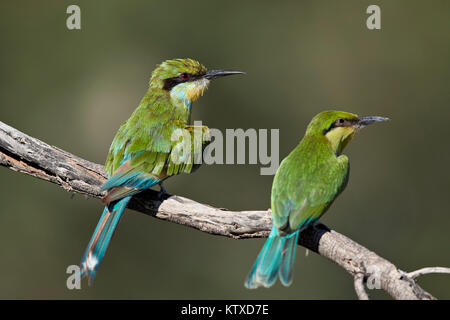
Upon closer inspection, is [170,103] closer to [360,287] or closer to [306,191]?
[306,191]

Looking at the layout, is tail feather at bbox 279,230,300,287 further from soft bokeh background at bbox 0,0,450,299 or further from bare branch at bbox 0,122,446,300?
soft bokeh background at bbox 0,0,450,299

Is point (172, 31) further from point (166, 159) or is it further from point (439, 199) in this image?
point (166, 159)

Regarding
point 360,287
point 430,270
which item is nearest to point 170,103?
point 360,287

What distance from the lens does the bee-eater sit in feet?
10.4

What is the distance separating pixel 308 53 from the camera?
7.78 meters

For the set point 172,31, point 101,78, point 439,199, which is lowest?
point 439,199

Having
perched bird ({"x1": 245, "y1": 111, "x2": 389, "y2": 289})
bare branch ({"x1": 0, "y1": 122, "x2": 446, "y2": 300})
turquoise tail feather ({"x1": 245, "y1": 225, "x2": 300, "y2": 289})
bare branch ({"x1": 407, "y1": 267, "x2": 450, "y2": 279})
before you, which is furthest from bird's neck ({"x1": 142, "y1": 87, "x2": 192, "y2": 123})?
bare branch ({"x1": 407, "y1": 267, "x2": 450, "y2": 279})

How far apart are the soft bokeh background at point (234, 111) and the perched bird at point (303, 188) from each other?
9.23 feet

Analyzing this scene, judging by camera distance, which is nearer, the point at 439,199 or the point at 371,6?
the point at 439,199

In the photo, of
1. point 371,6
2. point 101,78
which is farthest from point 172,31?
point 371,6

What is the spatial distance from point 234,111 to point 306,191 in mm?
3960

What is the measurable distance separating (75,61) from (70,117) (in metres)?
0.70

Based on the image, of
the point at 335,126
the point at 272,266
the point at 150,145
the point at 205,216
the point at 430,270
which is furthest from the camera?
the point at 150,145

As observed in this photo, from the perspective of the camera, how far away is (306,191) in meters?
3.02
